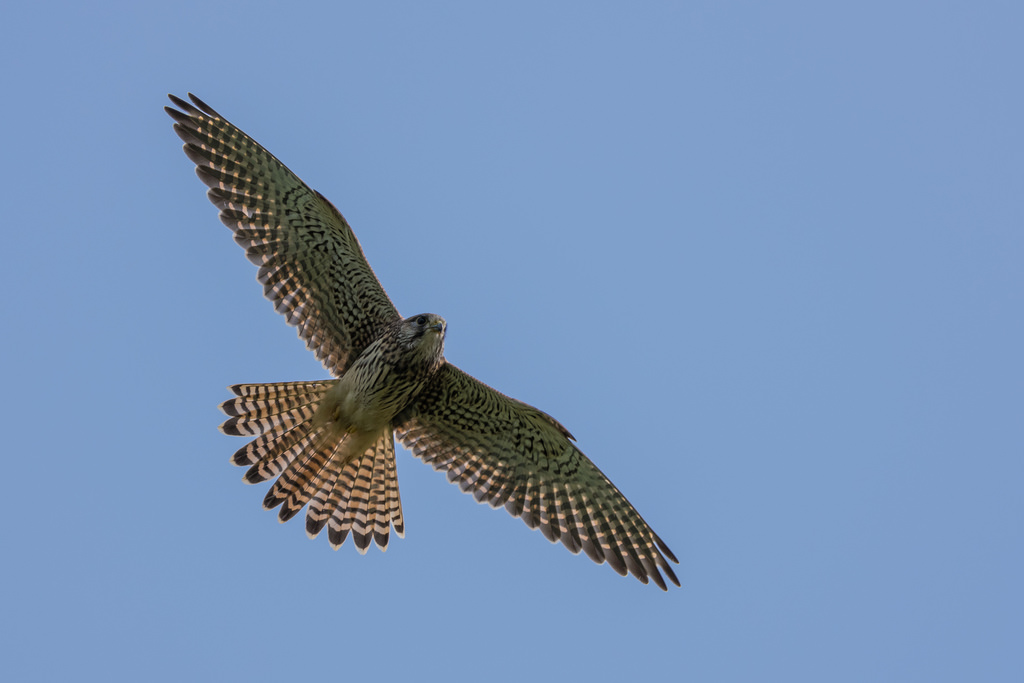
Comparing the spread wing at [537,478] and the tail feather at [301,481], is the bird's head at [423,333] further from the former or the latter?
the tail feather at [301,481]

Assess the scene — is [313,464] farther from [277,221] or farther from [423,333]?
[277,221]

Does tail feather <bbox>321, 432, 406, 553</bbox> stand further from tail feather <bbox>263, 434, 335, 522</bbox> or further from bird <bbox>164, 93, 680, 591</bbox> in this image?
tail feather <bbox>263, 434, 335, 522</bbox>

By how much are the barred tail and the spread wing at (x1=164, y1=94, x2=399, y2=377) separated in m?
0.89

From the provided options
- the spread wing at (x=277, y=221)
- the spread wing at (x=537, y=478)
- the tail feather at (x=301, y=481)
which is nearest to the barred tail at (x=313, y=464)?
the tail feather at (x=301, y=481)

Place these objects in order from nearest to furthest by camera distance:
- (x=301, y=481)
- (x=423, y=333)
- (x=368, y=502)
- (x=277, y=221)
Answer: (x=423, y=333)
(x=277, y=221)
(x=301, y=481)
(x=368, y=502)

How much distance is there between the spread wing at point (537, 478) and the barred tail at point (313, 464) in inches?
21.5

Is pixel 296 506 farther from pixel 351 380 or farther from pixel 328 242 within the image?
pixel 328 242

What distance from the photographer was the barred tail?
41.4 feet

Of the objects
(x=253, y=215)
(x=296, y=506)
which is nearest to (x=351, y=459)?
(x=296, y=506)

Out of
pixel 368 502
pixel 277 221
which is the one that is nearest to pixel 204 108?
pixel 277 221

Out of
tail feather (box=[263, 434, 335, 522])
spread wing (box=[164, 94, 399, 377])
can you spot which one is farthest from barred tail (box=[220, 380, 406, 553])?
spread wing (box=[164, 94, 399, 377])

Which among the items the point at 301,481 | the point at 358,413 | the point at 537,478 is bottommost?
the point at 301,481

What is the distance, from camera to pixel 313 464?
1292 cm

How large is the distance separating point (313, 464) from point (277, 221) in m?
2.47
